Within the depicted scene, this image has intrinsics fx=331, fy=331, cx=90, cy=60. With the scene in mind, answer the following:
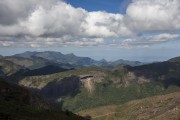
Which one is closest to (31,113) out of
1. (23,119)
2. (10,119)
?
(23,119)

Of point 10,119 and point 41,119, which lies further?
point 41,119

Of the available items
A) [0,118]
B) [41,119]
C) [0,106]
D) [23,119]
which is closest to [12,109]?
[0,106]

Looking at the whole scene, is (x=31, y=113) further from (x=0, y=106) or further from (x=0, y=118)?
(x=0, y=118)

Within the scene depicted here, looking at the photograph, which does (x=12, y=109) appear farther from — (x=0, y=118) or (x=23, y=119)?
(x=0, y=118)

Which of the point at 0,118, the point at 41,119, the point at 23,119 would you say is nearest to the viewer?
the point at 0,118

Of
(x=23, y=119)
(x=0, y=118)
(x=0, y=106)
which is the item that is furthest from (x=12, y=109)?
(x=0, y=118)

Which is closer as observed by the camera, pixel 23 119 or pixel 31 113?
pixel 23 119

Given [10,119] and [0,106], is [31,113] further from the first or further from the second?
[10,119]

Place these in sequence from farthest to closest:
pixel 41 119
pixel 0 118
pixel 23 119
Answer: pixel 41 119 < pixel 23 119 < pixel 0 118
